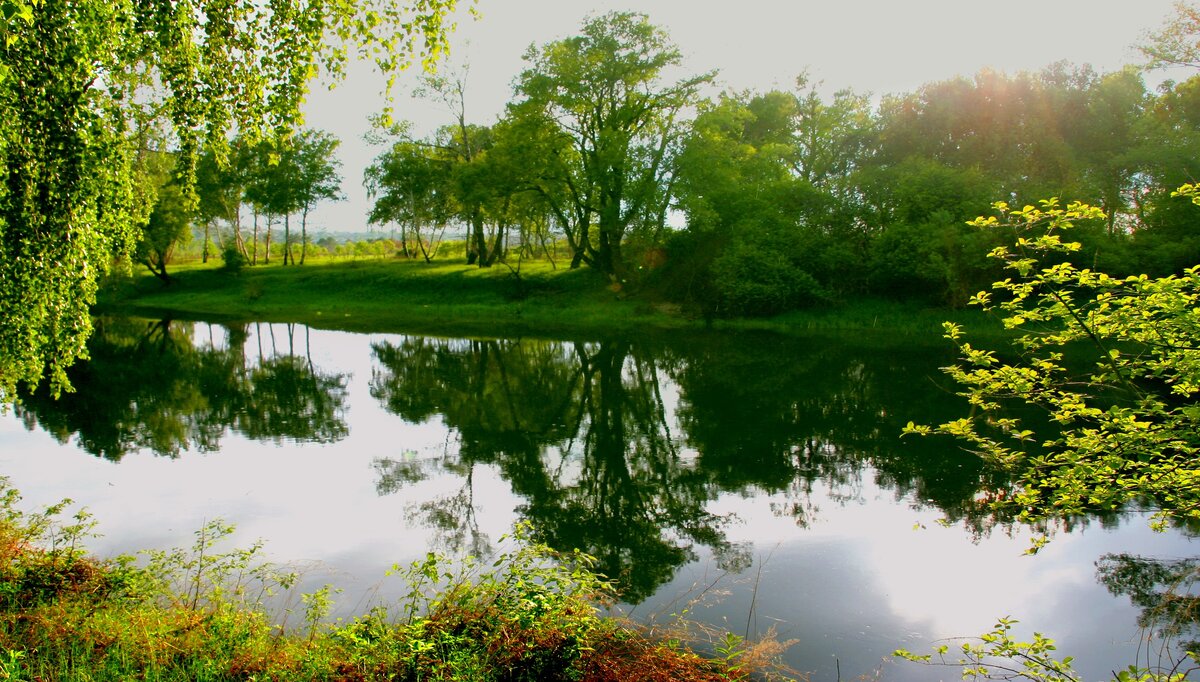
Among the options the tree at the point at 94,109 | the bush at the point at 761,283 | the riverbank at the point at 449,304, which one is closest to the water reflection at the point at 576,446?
the tree at the point at 94,109

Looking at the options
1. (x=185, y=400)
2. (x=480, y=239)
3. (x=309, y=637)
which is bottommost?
(x=185, y=400)

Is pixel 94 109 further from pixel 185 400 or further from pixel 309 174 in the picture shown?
pixel 309 174

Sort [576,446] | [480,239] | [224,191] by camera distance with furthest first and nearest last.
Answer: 1. [224,191]
2. [480,239]
3. [576,446]

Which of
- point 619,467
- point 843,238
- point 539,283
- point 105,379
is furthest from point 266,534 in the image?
point 539,283

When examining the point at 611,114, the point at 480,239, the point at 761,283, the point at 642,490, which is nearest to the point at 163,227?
the point at 480,239

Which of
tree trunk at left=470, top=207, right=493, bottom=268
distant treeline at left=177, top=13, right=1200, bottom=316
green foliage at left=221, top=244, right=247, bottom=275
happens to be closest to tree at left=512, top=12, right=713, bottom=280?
distant treeline at left=177, top=13, right=1200, bottom=316

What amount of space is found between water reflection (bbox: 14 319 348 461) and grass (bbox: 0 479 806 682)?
22.0 feet

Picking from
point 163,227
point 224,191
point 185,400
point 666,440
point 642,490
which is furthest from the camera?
point 224,191

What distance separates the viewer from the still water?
698cm

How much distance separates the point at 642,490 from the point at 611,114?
93.5 feet

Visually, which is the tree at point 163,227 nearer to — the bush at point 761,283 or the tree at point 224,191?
the tree at point 224,191

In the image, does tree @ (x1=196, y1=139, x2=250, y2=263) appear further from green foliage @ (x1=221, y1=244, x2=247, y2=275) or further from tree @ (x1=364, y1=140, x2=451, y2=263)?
tree @ (x1=364, y1=140, x2=451, y2=263)

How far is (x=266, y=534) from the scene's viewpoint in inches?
335

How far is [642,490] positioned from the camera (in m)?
10.5
